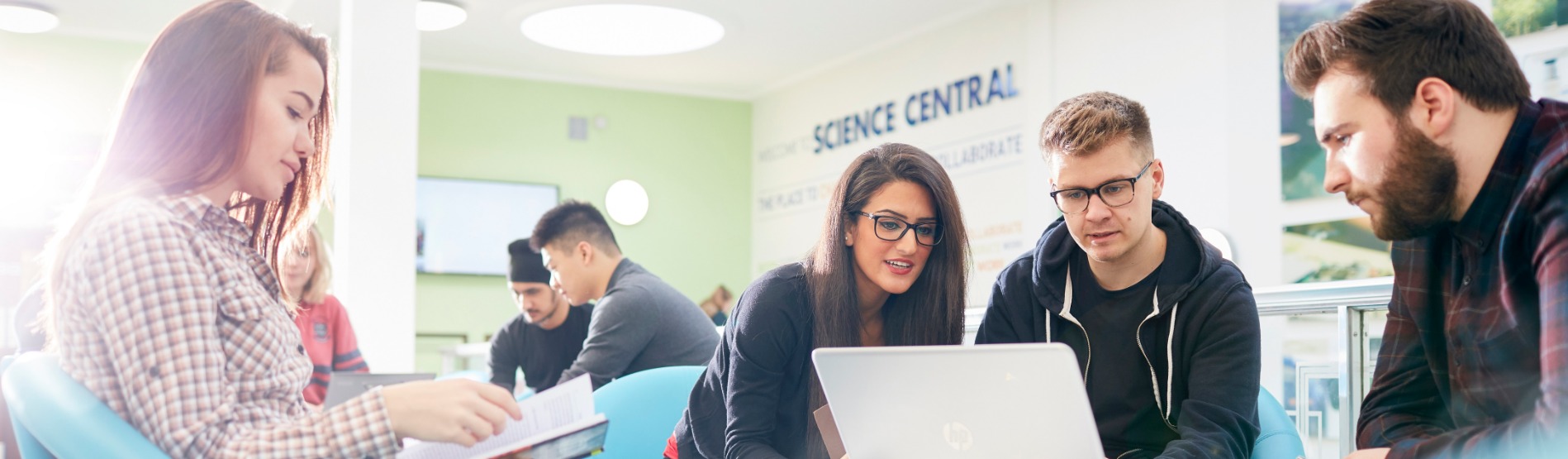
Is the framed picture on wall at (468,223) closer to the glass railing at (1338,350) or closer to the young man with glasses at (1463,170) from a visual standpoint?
the glass railing at (1338,350)

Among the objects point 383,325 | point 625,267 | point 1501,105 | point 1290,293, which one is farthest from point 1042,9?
point 1501,105

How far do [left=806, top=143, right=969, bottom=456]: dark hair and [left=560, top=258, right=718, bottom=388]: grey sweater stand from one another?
1.65 m

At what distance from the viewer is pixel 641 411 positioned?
2590 millimetres

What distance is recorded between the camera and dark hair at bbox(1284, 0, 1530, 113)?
4.29 feet

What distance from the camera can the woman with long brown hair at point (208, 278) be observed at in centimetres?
118

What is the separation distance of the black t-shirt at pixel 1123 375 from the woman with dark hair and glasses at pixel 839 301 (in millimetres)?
324

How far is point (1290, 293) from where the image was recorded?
2182 millimetres

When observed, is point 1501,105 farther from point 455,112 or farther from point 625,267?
point 455,112

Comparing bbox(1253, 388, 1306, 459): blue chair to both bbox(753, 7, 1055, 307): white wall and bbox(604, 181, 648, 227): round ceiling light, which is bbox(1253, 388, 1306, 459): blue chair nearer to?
bbox(753, 7, 1055, 307): white wall

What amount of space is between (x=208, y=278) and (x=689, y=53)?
7.45 metres

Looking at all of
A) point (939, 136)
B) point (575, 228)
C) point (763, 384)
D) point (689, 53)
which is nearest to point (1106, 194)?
point (763, 384)

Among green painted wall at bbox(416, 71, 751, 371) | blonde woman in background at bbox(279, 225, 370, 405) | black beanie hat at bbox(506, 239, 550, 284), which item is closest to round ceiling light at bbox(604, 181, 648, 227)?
green painted wall at bbox(416, 71, 751, 371)

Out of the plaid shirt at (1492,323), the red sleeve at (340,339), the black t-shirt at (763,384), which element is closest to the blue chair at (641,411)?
the black t-shirt at (763,384)

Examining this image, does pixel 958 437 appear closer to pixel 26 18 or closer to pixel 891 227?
pixel 891 227
